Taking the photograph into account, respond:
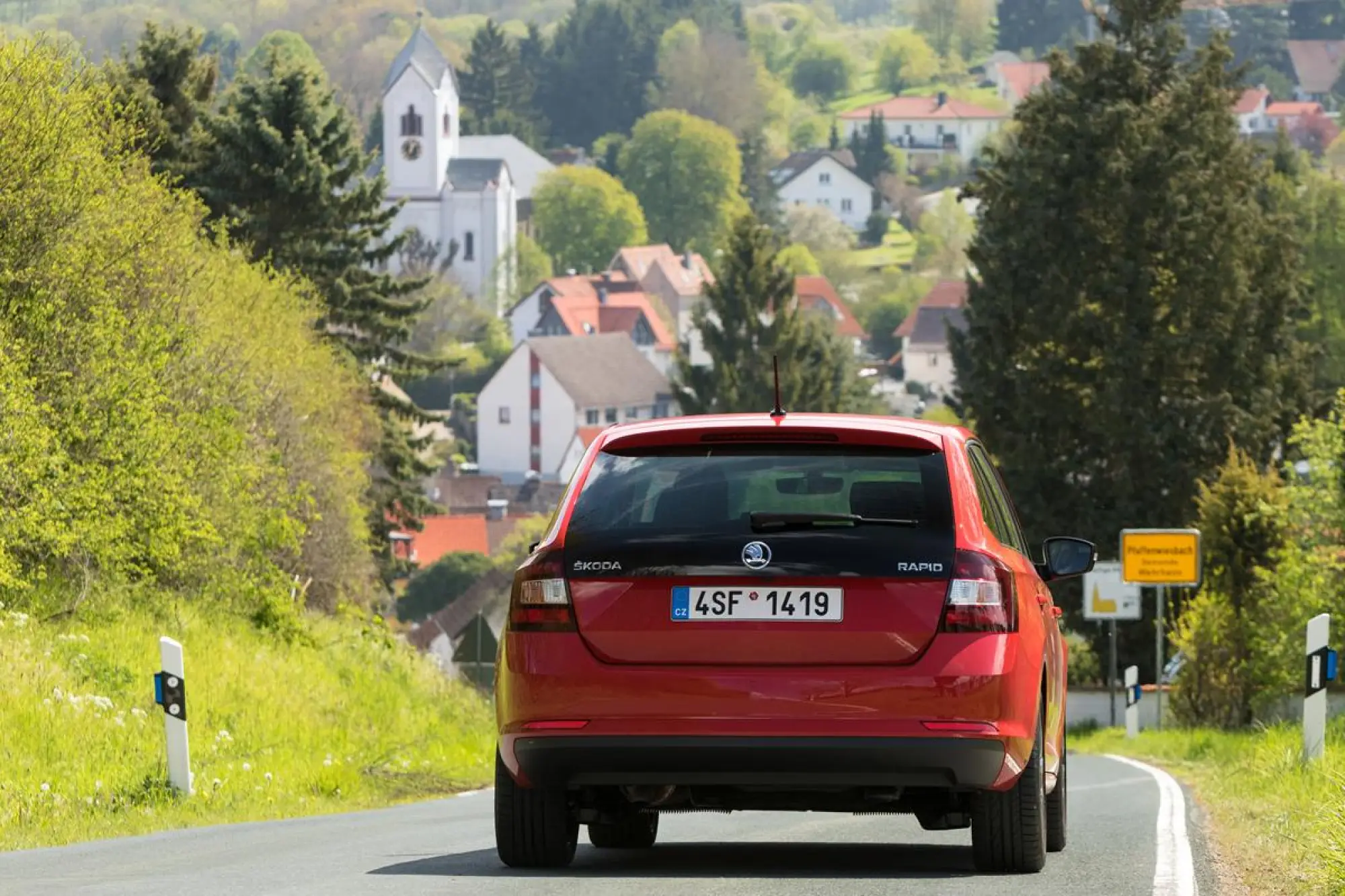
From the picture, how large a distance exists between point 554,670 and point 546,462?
171 meters

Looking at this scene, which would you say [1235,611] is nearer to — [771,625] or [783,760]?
[783,760]

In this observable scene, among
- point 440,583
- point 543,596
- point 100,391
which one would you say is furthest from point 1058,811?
point 440,583

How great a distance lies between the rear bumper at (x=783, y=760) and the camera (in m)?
9.05

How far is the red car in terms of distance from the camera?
9.02 m

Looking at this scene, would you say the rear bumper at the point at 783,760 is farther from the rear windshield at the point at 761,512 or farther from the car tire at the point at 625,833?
the car tire at the point at 625,833

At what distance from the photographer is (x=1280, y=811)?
48.2 feet

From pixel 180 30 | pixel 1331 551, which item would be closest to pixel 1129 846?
pixel 1331 551

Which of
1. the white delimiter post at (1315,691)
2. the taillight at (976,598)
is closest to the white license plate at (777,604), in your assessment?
the taillight at (976,598)

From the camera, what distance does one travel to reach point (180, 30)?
175ft

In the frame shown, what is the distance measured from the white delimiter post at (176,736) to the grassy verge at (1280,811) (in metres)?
6.00

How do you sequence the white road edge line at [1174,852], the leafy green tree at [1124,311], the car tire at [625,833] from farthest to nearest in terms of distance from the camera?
the leafy green tree at [1124,311], the car tire at [625,833], the white road edge line at [1174,852]

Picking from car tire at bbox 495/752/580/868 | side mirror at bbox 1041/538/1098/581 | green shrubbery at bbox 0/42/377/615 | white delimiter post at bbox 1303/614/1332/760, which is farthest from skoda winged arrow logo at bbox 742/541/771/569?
green shrubbery at bbox 0/42/377/615

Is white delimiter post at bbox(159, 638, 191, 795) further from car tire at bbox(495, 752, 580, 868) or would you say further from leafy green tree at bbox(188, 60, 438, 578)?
leafy green tree at bbox(188, 60, 438, 578)

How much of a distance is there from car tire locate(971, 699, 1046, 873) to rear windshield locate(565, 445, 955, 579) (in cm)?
103
